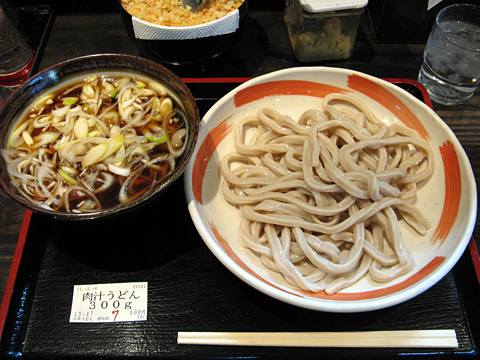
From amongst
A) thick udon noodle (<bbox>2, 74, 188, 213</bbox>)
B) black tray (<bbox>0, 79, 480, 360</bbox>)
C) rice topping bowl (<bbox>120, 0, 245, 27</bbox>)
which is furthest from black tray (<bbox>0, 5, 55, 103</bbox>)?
black tray (<bbox>0, 79, 480, 360</bbox>)

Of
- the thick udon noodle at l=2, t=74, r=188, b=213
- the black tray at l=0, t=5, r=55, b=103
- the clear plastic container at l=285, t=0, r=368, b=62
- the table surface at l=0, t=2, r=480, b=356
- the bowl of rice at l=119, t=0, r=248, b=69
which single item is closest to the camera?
the thick udon noodle at l=2, t=74, r=188, b=213

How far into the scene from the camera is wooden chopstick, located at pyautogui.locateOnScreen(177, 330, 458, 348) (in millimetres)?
1432

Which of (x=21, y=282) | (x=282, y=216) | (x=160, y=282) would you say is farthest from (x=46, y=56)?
(x=282, y=216)

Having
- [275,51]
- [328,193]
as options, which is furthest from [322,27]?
[328,193]

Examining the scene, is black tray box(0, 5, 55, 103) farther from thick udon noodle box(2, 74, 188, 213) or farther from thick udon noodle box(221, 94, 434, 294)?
thick udon noodle box(221, 94, 434, 294)

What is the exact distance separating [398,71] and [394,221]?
1481 mm

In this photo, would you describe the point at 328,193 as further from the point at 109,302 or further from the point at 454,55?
the point at 454,55

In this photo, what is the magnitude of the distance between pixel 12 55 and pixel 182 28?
1452 millimetres

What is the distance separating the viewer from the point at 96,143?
5.30 ft

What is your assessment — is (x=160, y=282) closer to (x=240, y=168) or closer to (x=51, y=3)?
(x=240, y=168)

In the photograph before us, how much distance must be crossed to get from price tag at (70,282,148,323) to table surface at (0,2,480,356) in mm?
1595

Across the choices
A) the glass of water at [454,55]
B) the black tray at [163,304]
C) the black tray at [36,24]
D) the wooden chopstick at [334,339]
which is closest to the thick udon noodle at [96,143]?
the black tray at [163,304]

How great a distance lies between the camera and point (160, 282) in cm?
161

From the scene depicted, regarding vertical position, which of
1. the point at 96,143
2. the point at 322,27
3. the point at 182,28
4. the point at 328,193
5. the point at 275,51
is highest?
the point at 182,28
